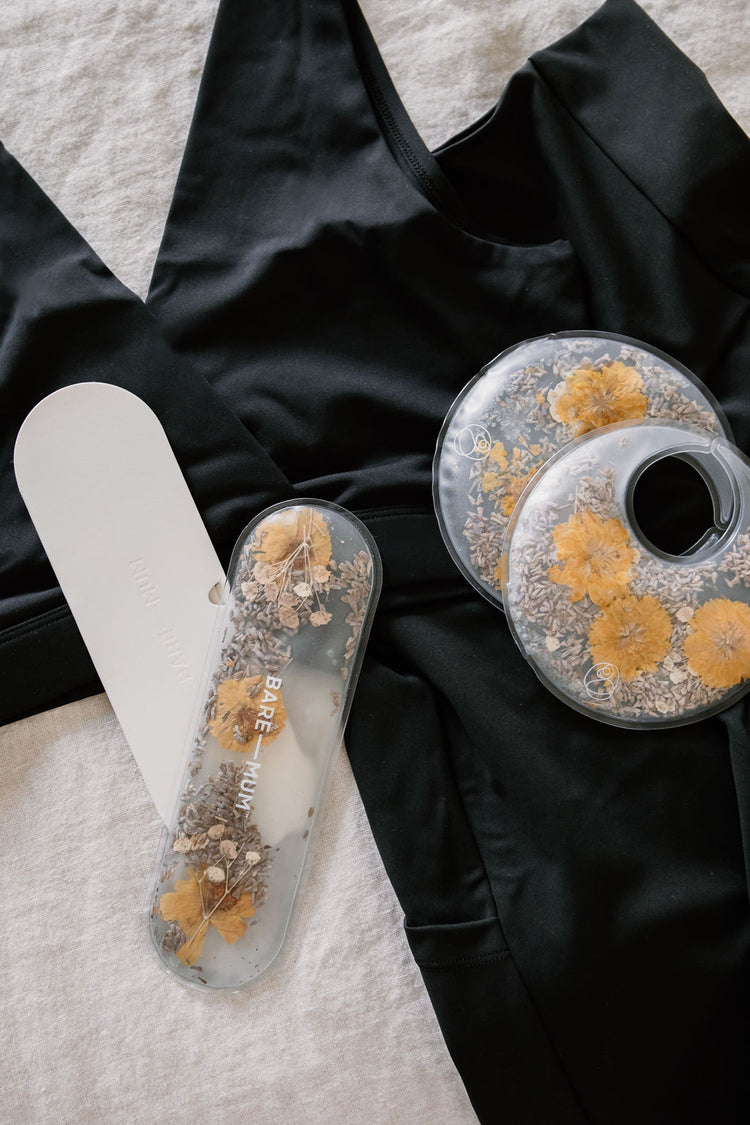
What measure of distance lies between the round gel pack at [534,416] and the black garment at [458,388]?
22 millimetres

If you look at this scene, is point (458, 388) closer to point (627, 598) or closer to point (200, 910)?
point (627, 598)

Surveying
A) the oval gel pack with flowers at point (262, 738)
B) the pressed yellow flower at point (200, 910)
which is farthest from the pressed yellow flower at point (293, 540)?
the pressed yellow flower at point (200, 910)

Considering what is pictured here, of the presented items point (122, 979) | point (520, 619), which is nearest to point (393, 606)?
point (520, 619)

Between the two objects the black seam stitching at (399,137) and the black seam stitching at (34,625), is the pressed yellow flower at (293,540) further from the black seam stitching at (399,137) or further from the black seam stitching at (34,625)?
the black seam stitching at (399,137)

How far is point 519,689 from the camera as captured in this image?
0.60 meters

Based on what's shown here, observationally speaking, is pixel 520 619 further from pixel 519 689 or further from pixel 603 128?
pixel 603 128

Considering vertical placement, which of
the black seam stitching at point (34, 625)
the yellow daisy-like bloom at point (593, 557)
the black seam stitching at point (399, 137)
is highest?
A: the black seam stitching at point (399, 137)

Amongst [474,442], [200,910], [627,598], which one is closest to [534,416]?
[474,442]

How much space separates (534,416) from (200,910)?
0.42 meters

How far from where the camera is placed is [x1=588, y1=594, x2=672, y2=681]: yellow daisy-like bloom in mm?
573

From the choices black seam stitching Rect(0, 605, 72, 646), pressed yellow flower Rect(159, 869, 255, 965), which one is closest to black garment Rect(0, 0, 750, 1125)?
black seam stitching Rect(0, 605, 72, 646)

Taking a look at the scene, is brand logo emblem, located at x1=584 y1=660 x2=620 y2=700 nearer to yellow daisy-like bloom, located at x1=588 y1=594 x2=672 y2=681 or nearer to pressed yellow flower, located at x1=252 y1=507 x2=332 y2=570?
yellow daisy-like bloom, located at x1=588 y1=594 x2=672 y2=681

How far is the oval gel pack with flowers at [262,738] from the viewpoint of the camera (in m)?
0.57

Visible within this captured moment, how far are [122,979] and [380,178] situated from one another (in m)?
0.61
